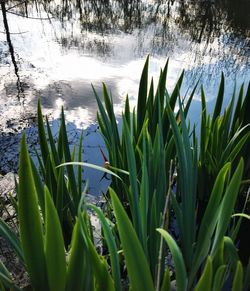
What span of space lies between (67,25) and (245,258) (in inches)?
228

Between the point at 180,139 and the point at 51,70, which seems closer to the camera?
the point at 180,139

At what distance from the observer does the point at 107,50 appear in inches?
197

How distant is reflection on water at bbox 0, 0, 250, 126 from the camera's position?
367 cm

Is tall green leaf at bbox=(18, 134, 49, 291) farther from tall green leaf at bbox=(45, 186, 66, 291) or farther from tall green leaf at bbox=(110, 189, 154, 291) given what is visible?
tall green leaf at bbox=(110, 189, 154, 291)

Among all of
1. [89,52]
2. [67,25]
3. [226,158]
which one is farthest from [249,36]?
[226,158]

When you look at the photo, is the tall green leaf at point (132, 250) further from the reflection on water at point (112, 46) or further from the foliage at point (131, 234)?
Answer: the reflection on water at point (112, 46)

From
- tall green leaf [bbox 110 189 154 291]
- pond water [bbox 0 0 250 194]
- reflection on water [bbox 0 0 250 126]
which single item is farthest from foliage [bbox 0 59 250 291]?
reflection on water [bbox 0 0 250 126]

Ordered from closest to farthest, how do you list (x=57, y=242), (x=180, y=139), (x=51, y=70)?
1. (x=57, y=242)
2. (x=180, y=139)
3. (x=51, y=70)

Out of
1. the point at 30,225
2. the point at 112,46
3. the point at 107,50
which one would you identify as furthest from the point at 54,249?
the point at 112,46

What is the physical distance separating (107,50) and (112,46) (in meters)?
0.24

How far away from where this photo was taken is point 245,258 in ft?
A: 5.11

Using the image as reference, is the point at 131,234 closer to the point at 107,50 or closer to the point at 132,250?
the point at 132,250

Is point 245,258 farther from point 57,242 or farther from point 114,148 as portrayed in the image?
point 57,242

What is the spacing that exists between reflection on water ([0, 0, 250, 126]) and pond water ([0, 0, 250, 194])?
0.04 feet
